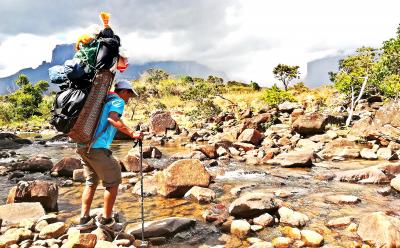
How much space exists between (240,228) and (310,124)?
16344 mm

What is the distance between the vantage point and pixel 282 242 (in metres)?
5.32

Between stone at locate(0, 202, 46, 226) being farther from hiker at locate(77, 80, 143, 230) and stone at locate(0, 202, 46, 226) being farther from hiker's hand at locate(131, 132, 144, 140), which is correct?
hiker's hand at locate(131, 132, 144, 140)

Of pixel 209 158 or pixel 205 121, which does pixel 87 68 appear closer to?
pixel 209 158

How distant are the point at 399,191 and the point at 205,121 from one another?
25.5m

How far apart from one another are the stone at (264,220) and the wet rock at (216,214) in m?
0.57

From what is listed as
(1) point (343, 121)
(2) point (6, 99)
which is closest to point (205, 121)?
(1) point (343, 121)

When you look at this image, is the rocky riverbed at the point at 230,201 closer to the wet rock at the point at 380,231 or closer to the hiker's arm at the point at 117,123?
the wet rock at the point at 380,231

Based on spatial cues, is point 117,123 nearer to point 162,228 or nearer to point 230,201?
point 162,228

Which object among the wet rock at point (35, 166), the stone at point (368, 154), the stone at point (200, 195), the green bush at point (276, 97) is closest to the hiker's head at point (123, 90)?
the stone at point (200, 195)

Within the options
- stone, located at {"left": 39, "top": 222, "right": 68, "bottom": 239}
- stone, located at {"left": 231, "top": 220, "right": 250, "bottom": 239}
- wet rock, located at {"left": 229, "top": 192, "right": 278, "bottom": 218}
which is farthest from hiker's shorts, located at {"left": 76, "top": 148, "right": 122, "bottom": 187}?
wet rock, located at {"left": 229, "top": 192, "right": 278, "bottom": 218}

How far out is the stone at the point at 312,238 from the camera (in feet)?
17.5

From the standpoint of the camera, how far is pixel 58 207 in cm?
754

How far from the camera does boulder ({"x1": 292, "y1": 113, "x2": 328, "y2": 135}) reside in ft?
69.1

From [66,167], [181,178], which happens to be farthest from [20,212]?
[66,167]
